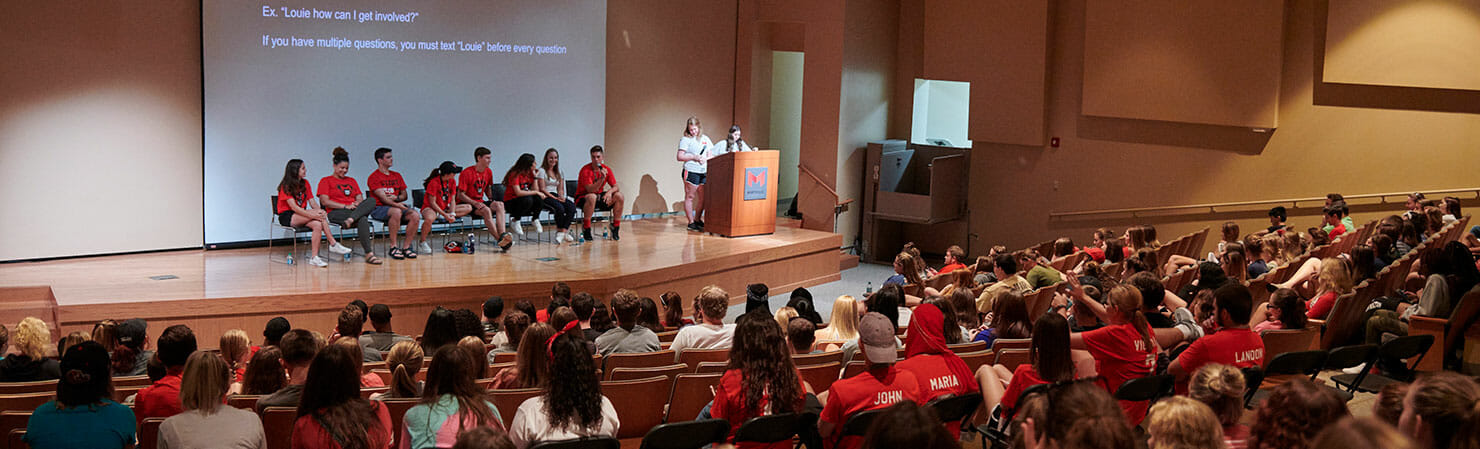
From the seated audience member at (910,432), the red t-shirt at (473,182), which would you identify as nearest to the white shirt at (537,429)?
the seated audience member at (910,432)

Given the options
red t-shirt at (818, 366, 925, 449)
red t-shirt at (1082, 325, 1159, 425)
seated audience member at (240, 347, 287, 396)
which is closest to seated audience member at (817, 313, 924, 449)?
red t-shirt at (818, 366, 925, 449)

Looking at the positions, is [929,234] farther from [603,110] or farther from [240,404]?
[240,404]

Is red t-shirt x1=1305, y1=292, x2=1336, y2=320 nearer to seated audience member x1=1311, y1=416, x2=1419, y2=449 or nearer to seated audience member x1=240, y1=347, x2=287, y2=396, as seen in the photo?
seated audience member x1=1311, y1=416, x2=1419, y2=449

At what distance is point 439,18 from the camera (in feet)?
35.3

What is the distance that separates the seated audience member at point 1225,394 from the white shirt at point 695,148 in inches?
337

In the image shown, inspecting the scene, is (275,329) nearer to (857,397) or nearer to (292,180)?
(857,397)

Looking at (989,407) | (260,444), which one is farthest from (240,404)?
(989,407)

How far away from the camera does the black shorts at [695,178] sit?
11914 mm

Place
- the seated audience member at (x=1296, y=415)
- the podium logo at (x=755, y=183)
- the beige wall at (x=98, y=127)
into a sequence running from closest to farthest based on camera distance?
the seated audience member at (x=1296, y=415) < the beige wall at (x=98, y=127) < the podium logo at (x=755, y=183)

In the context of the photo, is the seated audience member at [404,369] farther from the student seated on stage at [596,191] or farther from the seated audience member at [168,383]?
the student seated on stage at [596,191]

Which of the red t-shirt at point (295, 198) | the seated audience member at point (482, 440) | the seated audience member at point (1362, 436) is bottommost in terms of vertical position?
the seated audience member at point (482, 440)

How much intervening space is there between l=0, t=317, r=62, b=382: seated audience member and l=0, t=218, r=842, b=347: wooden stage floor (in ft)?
8.24

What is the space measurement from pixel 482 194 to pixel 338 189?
51.3 inches

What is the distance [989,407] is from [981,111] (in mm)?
9234
